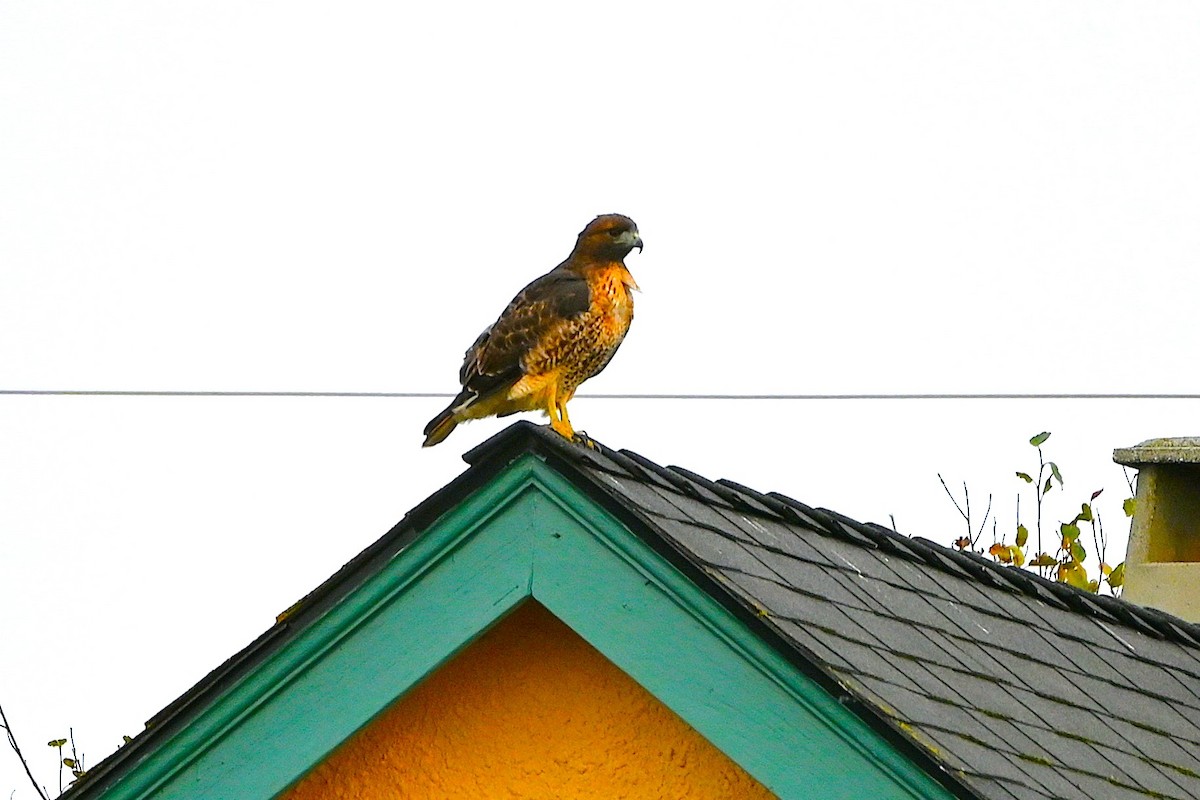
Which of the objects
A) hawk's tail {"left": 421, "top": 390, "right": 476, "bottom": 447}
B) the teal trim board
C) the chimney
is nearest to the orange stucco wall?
the teal trim board

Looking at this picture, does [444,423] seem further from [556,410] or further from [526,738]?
[526,738]

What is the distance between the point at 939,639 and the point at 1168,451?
4.80 meters

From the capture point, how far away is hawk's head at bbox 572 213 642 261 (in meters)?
5.98

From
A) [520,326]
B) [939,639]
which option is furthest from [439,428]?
[939,639]

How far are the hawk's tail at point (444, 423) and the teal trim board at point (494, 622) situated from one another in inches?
118

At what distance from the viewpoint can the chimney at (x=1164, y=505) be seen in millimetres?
7809

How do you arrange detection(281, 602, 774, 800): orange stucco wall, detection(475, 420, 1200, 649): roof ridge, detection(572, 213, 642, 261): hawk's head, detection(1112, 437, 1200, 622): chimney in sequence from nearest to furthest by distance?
detection(475, 420, 1200, 649): roof ridge < detection(281, 602, 774, 800): orange stucco wall < detection(572, 213, 642, 261): hawk's head < detection(1112, 437, 1200, 622): chimney

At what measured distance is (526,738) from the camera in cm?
318

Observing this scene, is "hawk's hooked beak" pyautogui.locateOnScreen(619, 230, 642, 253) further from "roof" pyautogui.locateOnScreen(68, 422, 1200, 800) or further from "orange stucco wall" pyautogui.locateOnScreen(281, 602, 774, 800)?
"orange stucco wall" pyautogui.locateOnScreen(281, 602, 774, 800)

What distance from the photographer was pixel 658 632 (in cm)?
281

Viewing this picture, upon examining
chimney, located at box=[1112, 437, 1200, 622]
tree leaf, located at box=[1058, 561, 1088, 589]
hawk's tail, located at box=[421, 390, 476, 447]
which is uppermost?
tree leaf, located at box=[1058, 561, 1088, 589]

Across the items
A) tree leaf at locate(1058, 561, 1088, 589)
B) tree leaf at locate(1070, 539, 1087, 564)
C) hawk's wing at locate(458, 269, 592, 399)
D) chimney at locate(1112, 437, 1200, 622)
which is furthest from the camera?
tree leaf at locate(1070, 539, 1087, 564)

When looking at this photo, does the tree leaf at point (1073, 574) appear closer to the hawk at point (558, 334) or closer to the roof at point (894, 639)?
the hawk at point (558, 334)

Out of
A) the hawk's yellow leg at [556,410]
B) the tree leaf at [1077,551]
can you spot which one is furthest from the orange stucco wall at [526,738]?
the tree leaf at [1077,551]
